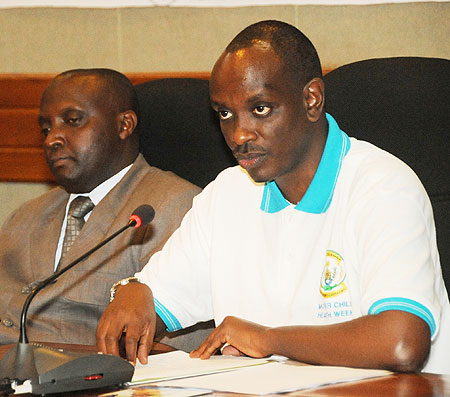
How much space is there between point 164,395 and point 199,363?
0.99 ft

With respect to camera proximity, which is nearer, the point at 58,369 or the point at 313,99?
the point at 58,369

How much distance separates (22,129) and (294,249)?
1.85 m

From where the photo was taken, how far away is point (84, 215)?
2.65 m

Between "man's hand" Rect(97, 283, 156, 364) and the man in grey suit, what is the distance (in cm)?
53

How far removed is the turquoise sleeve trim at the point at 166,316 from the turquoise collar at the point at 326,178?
0.36 m

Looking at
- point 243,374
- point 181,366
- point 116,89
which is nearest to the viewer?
point 243,374

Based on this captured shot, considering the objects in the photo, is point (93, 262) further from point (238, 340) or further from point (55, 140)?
point (238, 340)

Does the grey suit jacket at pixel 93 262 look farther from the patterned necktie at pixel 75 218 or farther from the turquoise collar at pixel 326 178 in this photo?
the turquoise collar at pixel 326 178

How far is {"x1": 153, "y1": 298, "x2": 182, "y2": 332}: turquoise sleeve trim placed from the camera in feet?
6.28

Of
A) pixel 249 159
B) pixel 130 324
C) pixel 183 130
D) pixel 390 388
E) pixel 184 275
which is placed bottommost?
pixel 390 388

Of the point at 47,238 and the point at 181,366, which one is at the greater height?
the point at 47,238

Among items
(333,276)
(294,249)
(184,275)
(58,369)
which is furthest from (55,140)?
(58,369)

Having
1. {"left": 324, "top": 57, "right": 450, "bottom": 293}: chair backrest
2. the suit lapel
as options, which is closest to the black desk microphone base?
{"left": 324, "top": 57, "right": 450, "bottom": 293}: chair backrest

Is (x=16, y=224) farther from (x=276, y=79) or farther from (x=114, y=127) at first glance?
(x=276, y=79)
